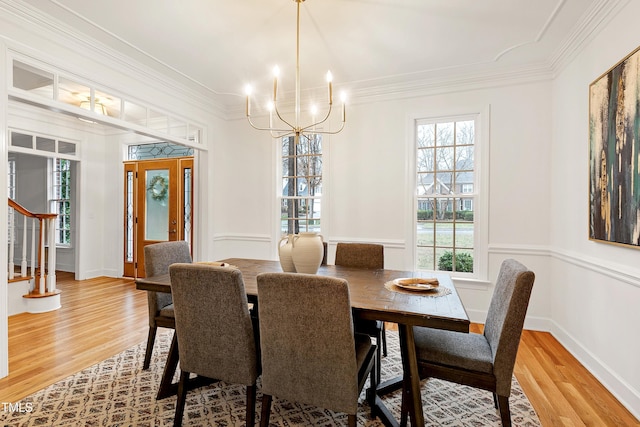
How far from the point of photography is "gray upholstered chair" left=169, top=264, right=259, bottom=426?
1.55m

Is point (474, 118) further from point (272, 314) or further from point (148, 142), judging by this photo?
point (148, 142)

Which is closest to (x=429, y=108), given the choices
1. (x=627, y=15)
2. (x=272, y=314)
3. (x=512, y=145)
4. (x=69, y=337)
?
(x=512, y=145)

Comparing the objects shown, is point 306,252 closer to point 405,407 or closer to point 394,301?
point 394,301

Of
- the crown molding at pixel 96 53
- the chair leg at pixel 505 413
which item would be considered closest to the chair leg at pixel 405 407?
the chair leg at pixel 505 413

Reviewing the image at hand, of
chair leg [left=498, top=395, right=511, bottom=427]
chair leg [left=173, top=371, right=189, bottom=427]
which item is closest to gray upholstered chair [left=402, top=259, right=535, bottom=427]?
chair leg [left=498, top=395, right=511, bottom=427]

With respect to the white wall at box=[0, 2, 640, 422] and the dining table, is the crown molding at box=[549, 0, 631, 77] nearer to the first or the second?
the white wall at box=[0, 2, 640, 422]

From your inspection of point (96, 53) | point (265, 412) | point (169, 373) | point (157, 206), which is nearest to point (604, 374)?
point (265, 412)

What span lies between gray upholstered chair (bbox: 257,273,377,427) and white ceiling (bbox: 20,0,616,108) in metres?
2.05

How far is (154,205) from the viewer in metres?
5.36

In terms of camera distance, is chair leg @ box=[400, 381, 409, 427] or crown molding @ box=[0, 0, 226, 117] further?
crown molding @ box=[0, 0, 226, 117]

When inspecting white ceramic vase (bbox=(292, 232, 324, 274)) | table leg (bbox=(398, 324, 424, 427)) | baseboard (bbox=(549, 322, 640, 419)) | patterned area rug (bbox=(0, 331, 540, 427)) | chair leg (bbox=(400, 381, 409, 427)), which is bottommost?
patterned area rug (bbox=(0, 331, 540, 427))

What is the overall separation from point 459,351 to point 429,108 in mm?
2843

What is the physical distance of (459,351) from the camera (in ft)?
5.46

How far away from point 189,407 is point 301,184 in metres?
2.92
